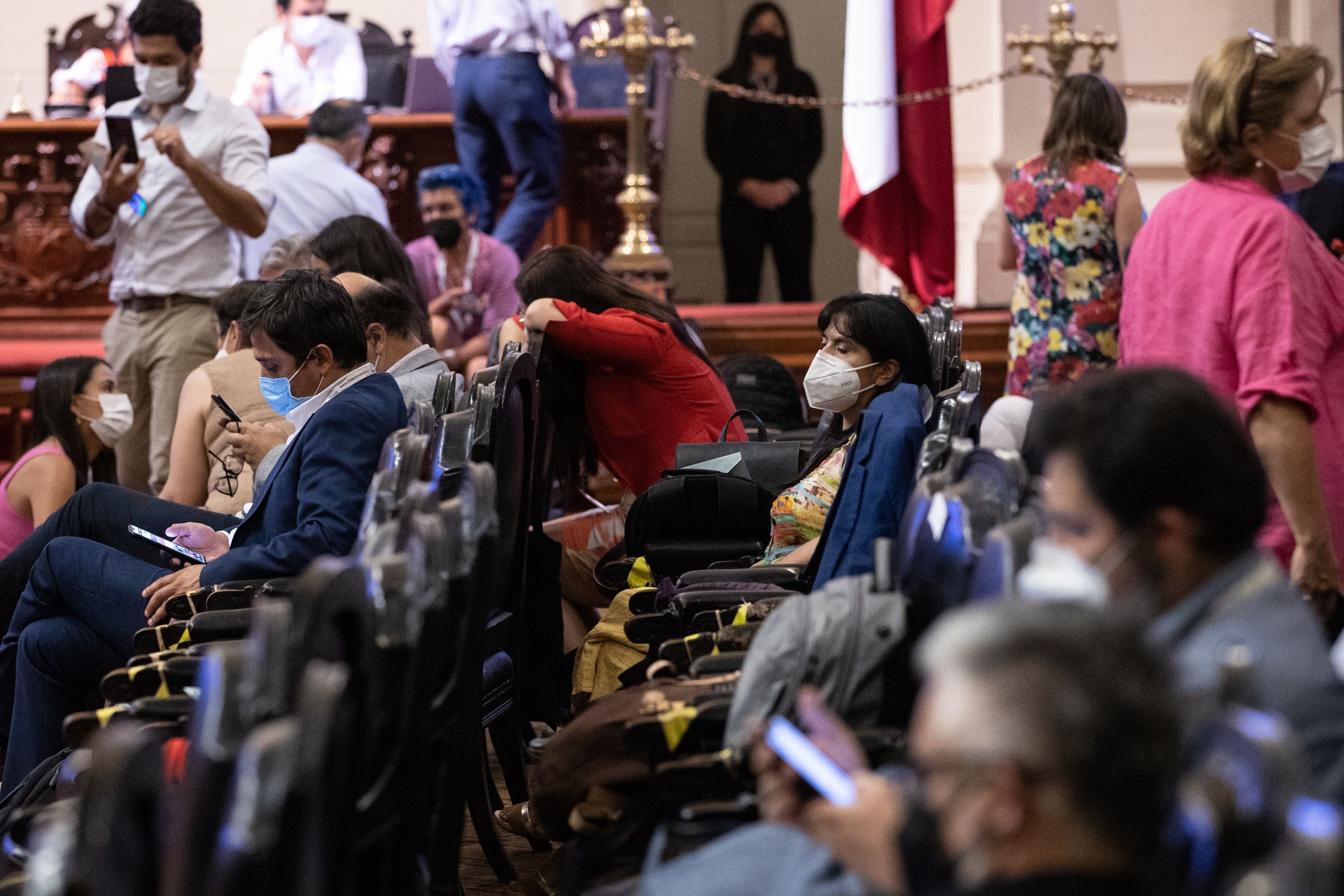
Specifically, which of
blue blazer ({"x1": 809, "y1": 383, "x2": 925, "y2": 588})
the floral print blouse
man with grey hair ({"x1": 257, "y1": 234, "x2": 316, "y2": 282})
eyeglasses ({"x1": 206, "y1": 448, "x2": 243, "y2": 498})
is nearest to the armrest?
blue blazer ({"x1": 809, "y1": 383, "x2": 925, "y2": 588})

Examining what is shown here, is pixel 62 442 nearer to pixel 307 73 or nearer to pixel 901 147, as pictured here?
pixel 901 147

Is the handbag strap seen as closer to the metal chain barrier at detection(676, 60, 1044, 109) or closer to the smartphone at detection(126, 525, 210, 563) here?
the smartphone at detection(126, 525, 210, 563)

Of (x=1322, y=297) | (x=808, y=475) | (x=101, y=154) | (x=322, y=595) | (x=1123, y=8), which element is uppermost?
(x=1123, y=8)

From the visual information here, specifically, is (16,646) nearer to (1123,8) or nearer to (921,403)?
(921,403)

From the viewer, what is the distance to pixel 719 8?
9.26 meters

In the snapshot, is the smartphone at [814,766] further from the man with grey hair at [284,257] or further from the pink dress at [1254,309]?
the man with grey hair at [284,257]

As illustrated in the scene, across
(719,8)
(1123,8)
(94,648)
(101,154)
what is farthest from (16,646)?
(719,8)

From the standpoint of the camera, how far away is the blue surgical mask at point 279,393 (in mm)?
2920

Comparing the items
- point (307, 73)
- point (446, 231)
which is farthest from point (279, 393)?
point (307, 73)

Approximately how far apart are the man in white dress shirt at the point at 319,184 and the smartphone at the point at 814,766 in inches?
151

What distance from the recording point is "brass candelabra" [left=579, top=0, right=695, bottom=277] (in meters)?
5.66

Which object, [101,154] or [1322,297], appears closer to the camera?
[1322,297]

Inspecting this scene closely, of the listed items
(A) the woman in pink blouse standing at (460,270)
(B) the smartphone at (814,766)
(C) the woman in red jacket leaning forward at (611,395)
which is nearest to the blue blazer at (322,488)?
(C) the woman in red jacket leaning forward at (611,395)

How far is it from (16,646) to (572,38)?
511 cm
